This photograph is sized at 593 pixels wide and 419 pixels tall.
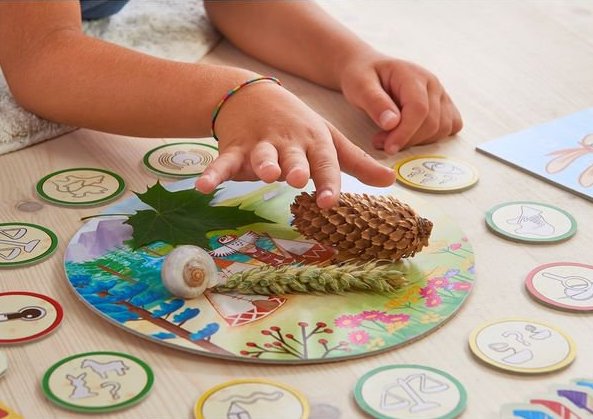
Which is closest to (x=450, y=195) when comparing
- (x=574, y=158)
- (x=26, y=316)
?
(x=574, y=158)

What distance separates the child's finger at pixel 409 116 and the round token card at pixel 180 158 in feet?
0.53

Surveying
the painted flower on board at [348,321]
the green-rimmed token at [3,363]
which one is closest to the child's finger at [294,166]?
the painted flower on board at [348,321]

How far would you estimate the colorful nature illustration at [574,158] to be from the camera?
33.8 inches

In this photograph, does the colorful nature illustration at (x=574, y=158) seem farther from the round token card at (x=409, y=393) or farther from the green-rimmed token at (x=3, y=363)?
the green-rimmed token at (x=3, y=363)

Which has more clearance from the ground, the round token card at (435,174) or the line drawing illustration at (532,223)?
the line drawing illustration at (532,223)

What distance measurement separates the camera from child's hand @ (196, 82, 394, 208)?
2.30ft

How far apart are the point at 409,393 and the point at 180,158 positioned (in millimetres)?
374

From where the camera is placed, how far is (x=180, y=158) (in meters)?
0.87

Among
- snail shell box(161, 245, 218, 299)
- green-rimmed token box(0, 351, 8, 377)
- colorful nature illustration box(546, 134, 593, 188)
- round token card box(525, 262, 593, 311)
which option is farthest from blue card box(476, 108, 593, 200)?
green-rimmed token box(0, 351, 8, 377)

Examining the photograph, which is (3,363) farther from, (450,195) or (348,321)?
(450,195)

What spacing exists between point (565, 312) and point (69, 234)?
0.36 meters

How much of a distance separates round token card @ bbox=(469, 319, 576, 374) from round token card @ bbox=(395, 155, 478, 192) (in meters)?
0.22

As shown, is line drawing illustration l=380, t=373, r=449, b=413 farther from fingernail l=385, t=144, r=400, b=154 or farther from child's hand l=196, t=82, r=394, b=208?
fingernail l=385, t=144, r=400, b=154

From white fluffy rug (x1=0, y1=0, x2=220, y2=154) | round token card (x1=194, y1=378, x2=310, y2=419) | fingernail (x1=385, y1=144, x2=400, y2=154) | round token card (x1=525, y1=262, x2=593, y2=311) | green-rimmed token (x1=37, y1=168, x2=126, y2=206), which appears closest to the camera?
round token card (x1=194, y1=378, x2=310, y2=419)
